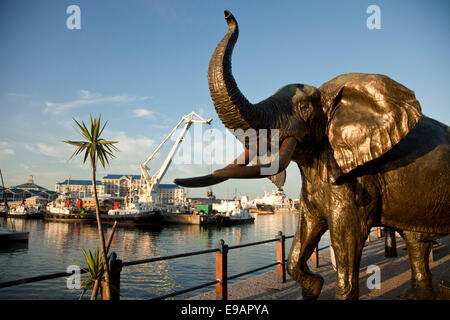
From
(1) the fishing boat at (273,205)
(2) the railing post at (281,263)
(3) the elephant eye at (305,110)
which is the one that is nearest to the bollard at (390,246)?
(2) the railing post at (281,263)

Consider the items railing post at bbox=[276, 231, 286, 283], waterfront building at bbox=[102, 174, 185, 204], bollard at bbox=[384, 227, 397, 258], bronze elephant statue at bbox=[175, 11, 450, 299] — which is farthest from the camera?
waterfront building at bbox=[102, 174, 185, 204]

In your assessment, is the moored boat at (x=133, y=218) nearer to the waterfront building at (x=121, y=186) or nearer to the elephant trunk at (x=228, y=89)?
the elephant trunk at (x=228, y=89)

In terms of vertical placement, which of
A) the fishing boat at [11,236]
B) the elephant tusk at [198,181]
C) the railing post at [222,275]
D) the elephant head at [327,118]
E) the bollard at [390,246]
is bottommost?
the fishing boat at [11,236]

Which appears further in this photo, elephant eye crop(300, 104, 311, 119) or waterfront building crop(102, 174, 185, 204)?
waterfront building crop(102, 174, 185, 204)

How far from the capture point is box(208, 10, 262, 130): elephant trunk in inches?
86.1

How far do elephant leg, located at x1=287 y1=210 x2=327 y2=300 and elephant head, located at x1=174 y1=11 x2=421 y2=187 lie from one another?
65 cm

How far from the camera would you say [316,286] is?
3299mm

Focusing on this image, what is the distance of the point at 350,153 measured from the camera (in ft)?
8.57

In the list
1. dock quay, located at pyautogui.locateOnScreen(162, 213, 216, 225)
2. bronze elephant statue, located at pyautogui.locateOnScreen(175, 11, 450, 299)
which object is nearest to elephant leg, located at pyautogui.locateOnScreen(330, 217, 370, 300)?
bronze elephant statue, located at pyautogui.locateOnScreen(175, 11, 450, 299)

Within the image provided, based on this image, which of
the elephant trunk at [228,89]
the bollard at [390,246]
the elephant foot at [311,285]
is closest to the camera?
the elephant trunk at [228,89]

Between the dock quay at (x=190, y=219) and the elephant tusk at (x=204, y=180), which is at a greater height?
the elephant tusk at (x=204, y=180)

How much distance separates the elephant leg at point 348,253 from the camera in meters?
2.66

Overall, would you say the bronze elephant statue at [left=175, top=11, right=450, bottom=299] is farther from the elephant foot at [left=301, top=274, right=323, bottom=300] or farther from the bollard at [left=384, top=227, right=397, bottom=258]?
the bollard at [left=384, top=227, right=397, bottom=258]
